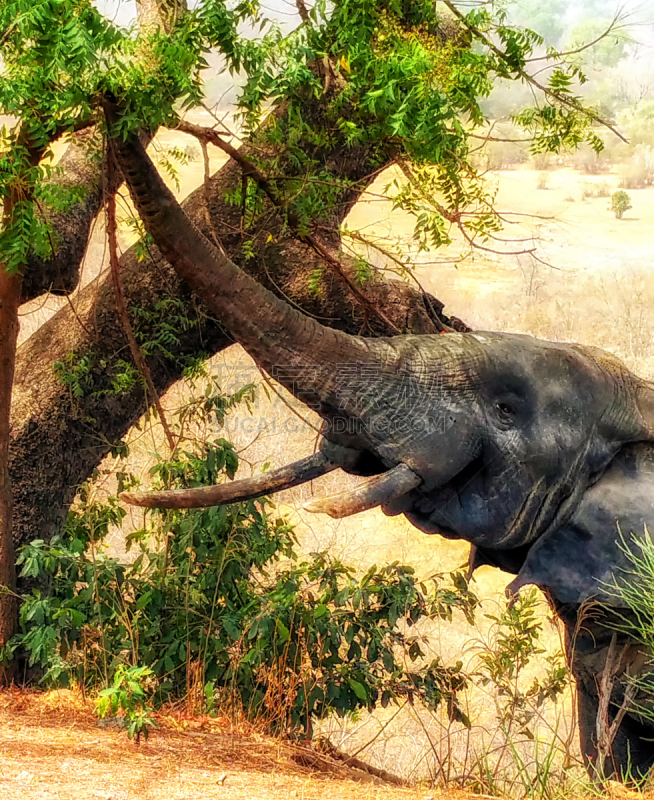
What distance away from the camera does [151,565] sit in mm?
4617

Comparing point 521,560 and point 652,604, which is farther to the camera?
point 521,560

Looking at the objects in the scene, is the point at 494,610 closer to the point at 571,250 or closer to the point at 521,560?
the point at 571,250

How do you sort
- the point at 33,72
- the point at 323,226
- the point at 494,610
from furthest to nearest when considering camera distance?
the point at 494,610 → the point at 323,226 → the point at 33,72

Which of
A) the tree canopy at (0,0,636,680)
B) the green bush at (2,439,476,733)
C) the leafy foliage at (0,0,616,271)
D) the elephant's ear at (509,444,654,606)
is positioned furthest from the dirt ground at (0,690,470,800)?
the leafy foliage at (0,0,616,271)

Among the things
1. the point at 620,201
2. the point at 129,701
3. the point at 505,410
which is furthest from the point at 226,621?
the point at 620,201

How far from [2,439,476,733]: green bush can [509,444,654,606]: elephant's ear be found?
994 mm

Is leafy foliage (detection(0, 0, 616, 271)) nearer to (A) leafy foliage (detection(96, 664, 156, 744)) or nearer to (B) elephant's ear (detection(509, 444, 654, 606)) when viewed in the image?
(B) elephant's ear (detection(509, 444, 654, 606))

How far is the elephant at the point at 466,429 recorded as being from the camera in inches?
118

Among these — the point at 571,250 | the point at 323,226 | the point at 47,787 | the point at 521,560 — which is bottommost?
the point at 47,787

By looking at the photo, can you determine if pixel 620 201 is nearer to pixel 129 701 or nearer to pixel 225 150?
pixel 225 150

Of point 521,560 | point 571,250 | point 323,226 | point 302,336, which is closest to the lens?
point 302,336

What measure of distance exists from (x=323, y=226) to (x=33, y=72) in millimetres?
1982

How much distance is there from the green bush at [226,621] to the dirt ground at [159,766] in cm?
32

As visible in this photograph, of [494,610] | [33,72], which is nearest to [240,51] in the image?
[33,72]
